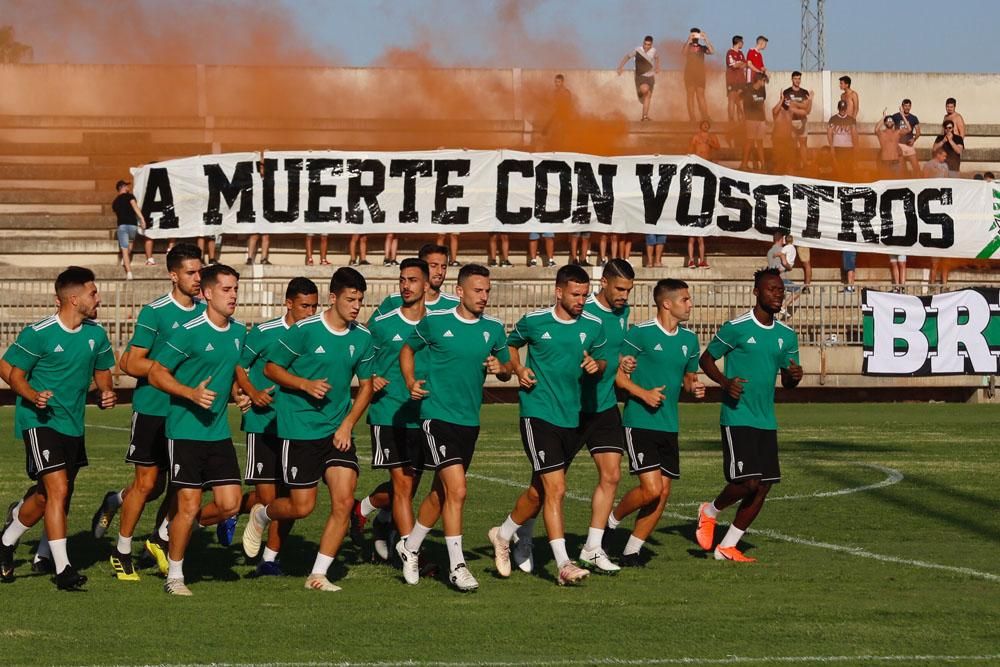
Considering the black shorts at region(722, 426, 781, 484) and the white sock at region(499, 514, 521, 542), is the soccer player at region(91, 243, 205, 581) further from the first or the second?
the black shorts at region(722, 426, 781, 484)

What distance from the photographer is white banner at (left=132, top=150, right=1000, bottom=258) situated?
2909 cm

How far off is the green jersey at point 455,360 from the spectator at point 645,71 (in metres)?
26.7

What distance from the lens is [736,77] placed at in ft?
114

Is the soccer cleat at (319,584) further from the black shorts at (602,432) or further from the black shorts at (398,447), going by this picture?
the black shorts at (602,432)

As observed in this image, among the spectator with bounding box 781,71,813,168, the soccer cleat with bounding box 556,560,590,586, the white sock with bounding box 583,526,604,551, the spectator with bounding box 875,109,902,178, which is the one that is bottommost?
the soccer cleat with bounding box 556,560,590,586

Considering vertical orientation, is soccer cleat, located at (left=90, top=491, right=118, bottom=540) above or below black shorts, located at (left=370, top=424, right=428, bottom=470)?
below

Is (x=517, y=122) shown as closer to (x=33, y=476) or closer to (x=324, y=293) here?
(x=324, y=293)

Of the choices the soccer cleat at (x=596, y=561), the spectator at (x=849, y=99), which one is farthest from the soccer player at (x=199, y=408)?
the spectator at (x=849, y=99)

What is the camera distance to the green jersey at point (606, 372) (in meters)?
11.0

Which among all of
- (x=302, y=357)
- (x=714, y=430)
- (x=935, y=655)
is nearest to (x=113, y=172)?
(x=714, y=430)

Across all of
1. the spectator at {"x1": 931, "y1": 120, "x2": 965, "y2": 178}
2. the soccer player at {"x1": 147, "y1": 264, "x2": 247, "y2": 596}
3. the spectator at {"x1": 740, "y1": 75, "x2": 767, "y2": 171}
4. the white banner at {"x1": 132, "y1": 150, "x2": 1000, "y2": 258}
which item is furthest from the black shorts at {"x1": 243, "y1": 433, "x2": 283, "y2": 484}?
the spectator at {"x1": 931, "y1": 120, "x2": 965, "y2": 178}

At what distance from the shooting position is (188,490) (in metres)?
9.84

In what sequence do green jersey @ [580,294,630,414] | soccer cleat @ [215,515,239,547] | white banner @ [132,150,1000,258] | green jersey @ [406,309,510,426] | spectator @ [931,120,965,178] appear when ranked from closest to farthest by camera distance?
green jersey @ [406,309,510,426], green jersey @ [580,294,630,414], soccer cleat @ [215,515,239,547], white banner @ [132,150,1000,258], spectator @ [931,120,965,178]

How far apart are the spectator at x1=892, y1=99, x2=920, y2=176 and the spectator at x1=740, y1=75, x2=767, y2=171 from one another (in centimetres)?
284
